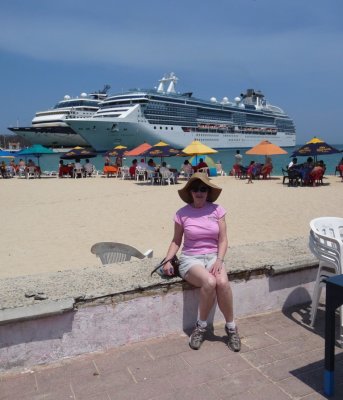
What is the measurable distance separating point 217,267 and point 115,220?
212 inches

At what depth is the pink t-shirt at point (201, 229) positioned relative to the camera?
8.50 ft

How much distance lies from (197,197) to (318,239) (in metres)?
0.84

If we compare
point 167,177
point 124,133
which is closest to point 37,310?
point 167,177

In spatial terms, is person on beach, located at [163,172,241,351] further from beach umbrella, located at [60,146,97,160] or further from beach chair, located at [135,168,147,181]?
beach umbrella, located at [60,146,97,160]

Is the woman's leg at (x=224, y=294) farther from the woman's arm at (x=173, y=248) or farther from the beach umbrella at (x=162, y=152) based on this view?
the beach umbrella at (x=162, y=152)

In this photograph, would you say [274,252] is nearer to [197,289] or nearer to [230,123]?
[197,289]

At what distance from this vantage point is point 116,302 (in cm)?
226

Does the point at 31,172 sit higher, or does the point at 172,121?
the point at 172,121

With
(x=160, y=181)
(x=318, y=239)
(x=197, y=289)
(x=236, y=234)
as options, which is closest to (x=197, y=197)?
(x=197, y=289)

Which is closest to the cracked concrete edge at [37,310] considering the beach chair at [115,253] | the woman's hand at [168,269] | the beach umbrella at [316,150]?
the woman's hand at [168,269]

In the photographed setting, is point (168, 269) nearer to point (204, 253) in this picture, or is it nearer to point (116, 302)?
point (204, 253)

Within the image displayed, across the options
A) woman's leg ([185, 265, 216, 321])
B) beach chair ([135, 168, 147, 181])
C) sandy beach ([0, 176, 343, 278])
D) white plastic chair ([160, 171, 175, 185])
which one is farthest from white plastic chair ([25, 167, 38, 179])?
woman's leg ([185, 265, 216, 321])

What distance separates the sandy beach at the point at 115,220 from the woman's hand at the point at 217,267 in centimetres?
245

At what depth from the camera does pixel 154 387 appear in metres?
1.94
